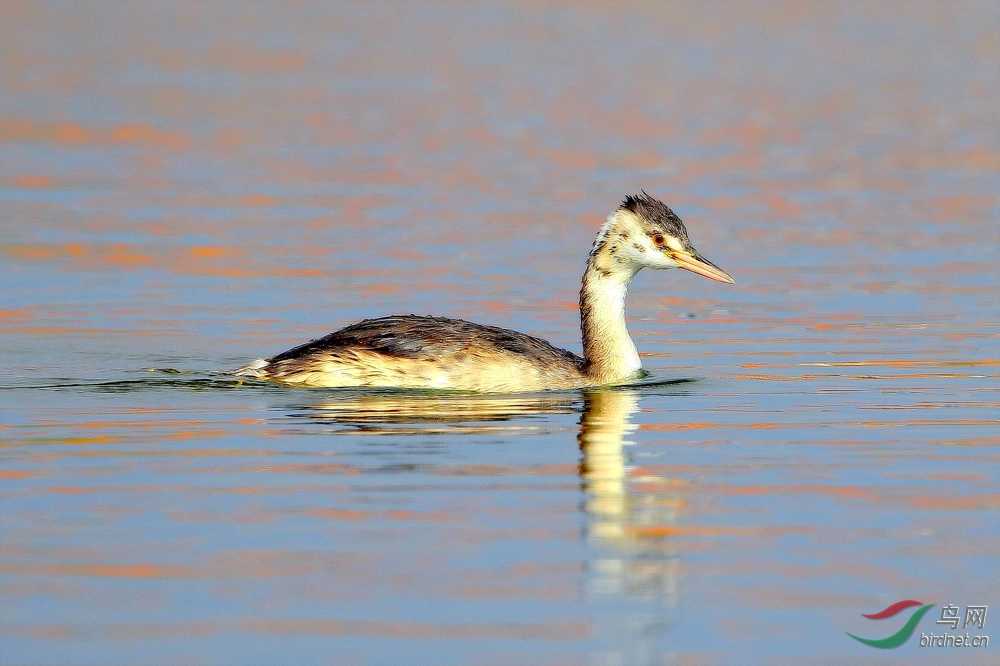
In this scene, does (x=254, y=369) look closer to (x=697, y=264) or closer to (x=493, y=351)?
(x=493, y=351)

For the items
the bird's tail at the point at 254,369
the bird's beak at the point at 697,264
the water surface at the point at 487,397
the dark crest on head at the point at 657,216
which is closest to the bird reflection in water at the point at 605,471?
the water surface at the point at 487,397

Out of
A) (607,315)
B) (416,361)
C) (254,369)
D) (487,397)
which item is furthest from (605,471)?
(254,369)

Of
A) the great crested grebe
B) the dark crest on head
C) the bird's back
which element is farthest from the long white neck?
the bird's back

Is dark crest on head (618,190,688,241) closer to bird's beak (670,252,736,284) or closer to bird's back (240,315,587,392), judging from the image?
bird's beak (670,252,736,284)

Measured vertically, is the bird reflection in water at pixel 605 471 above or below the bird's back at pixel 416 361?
below

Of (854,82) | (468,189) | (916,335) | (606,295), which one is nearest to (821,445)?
(606,295)

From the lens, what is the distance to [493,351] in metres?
13.2

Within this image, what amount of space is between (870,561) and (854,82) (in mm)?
34516

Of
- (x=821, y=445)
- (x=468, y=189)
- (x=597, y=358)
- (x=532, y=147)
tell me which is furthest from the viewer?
(x=532, y=147)

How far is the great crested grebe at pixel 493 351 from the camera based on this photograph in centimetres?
1321

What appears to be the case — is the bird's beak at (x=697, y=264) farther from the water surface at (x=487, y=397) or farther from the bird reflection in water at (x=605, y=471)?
the bird reflection in water at (x=605, y=471)

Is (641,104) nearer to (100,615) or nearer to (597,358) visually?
(597,358)

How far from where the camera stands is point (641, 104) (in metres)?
37.7

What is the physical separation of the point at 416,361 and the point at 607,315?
1664mm
